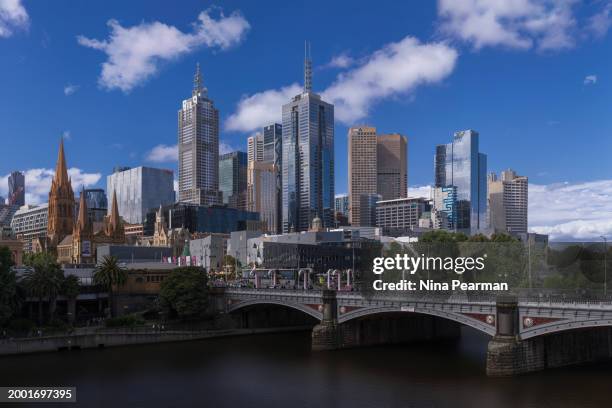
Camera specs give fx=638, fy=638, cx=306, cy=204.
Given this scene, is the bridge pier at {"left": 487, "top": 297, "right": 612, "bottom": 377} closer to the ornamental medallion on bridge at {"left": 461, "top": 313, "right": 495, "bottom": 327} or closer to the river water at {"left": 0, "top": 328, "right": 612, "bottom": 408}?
the river water at {"left": 0, "top": 328, "right": 612, "bottom": 408}

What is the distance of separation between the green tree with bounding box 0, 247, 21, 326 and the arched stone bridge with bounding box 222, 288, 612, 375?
4780 cm

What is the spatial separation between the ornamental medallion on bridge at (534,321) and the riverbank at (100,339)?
5730 centimetres

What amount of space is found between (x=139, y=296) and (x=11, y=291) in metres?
32.6

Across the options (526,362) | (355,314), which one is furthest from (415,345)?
(526,362)

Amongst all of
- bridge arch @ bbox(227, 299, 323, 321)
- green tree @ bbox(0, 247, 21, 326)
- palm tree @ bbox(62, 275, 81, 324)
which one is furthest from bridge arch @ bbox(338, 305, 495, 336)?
green tree @ bbox(0, 247, 21, 326)

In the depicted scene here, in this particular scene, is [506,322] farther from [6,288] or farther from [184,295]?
[6,288]

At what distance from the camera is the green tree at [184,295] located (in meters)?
116

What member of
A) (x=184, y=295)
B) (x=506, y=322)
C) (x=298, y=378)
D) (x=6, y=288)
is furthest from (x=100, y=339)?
(x=506, y=322)

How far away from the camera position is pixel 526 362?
77250 mm

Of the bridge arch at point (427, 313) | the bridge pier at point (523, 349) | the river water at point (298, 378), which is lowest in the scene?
the river water at point (298, 378)

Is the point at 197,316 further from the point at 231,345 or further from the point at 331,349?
the point at 331,349

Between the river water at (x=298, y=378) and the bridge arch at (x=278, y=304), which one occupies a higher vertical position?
the bridge arch at (x=278, y=304)

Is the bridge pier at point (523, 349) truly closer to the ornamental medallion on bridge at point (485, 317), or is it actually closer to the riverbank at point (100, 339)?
the ornamental medallion on bridge at point (485, 317)

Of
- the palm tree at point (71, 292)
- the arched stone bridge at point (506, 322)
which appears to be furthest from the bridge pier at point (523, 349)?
the palm tree at point (71, 292)
